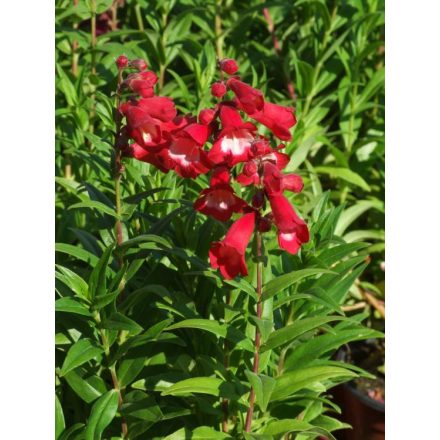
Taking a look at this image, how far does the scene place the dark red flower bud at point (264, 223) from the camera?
5.21 ft

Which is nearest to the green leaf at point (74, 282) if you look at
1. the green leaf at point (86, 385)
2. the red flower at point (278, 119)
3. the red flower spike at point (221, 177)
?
the green leaf at point (86, 385)

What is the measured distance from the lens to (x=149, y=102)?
1.75 m

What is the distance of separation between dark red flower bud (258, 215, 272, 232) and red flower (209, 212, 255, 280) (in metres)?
0.02

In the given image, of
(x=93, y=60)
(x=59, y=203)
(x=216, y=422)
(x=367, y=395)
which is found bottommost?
(x=367, y=395)

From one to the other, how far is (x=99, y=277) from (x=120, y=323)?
0.38 ft

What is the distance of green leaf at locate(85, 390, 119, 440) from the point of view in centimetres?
177

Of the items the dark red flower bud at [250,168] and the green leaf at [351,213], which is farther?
the green leaf at [351,213]

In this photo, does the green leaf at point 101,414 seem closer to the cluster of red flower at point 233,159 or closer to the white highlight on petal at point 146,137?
the cluster of red flower at point 233,159

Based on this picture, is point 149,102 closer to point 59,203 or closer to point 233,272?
point 233,272

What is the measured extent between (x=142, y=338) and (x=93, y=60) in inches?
65.2

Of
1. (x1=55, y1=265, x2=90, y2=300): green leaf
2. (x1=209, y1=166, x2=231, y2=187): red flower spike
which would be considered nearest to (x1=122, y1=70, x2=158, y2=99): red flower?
(x1=209, y1=166, x2=231, y2=187): red flower spike

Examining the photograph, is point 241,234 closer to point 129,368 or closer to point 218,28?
point 129,368

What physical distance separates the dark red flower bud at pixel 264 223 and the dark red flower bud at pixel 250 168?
0.36ft

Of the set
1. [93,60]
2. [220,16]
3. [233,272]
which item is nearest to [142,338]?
[233,272]
